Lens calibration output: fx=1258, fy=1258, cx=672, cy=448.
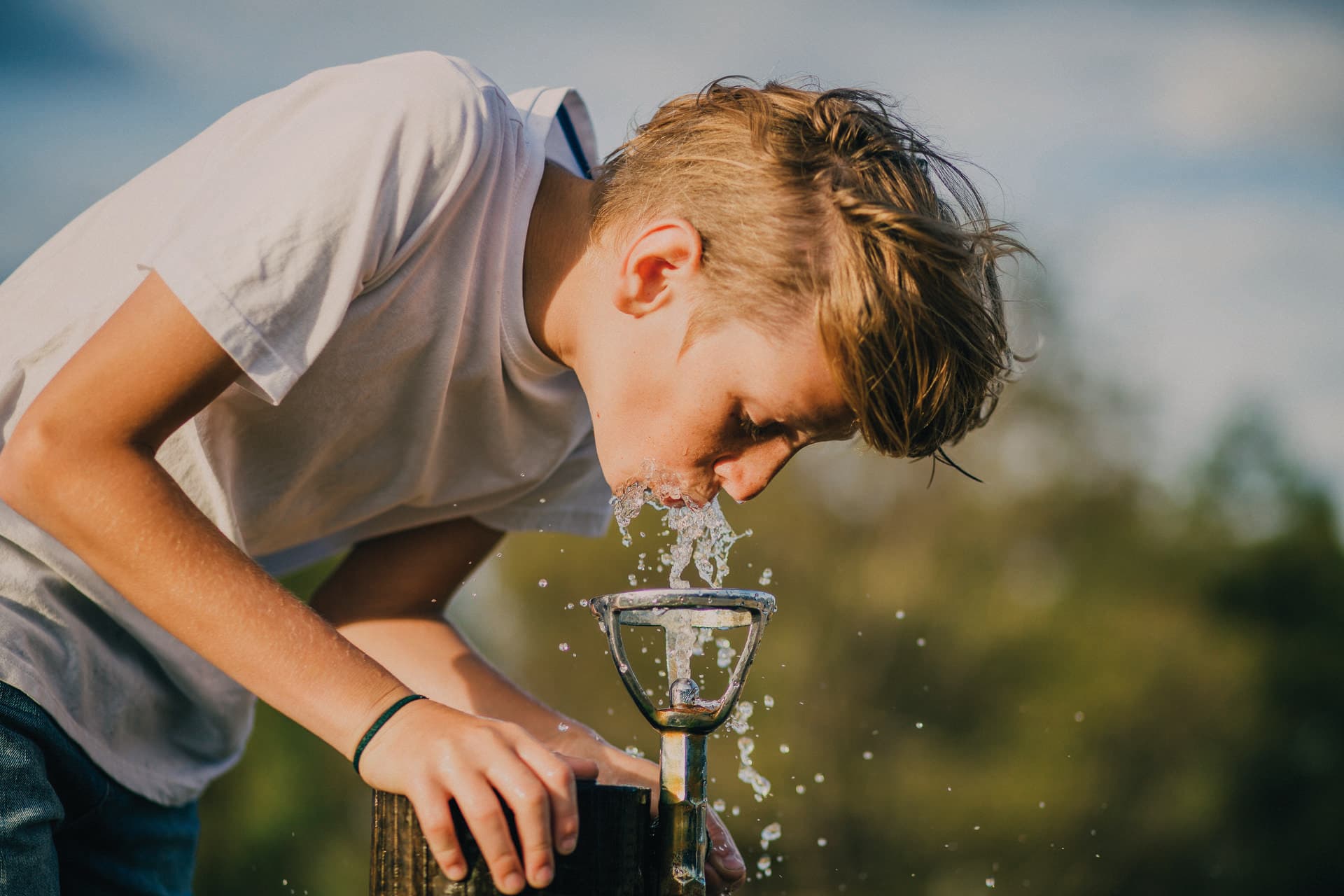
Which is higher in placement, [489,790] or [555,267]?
[555,267]

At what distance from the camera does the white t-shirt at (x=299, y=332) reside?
63.7 inches

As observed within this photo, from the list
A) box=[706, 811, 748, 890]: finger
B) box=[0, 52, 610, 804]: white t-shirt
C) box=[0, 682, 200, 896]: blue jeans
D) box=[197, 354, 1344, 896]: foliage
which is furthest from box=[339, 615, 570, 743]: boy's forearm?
box=[197, 354, 1344, 896]: foliage

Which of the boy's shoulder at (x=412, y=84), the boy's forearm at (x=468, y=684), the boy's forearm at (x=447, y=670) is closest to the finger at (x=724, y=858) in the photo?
the boy's forearm at (x=468, y=684)

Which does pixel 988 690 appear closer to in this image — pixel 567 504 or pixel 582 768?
pixel 567 504

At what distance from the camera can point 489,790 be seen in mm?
1269

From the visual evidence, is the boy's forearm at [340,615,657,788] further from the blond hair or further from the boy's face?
the blond hair

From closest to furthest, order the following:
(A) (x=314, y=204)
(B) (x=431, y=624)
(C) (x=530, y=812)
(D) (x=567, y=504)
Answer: (C) (x=530, y=812)
(A) (x=314, y=204)
(B) (x=431, y=624)
(D) (x=567, y=504)

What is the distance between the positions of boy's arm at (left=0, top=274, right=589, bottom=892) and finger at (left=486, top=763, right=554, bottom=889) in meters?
0.04

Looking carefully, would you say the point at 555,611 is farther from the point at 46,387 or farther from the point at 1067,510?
the point at 46,387

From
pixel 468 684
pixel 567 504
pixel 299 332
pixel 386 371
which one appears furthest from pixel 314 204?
pixel 567 504

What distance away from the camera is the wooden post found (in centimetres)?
130

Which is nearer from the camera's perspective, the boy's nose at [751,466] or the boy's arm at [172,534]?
the boy's arm at [172,534]

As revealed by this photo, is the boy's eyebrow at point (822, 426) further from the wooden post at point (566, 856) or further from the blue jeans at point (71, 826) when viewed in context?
the blue jeans at point (71, 826)

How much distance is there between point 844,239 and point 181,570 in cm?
104
